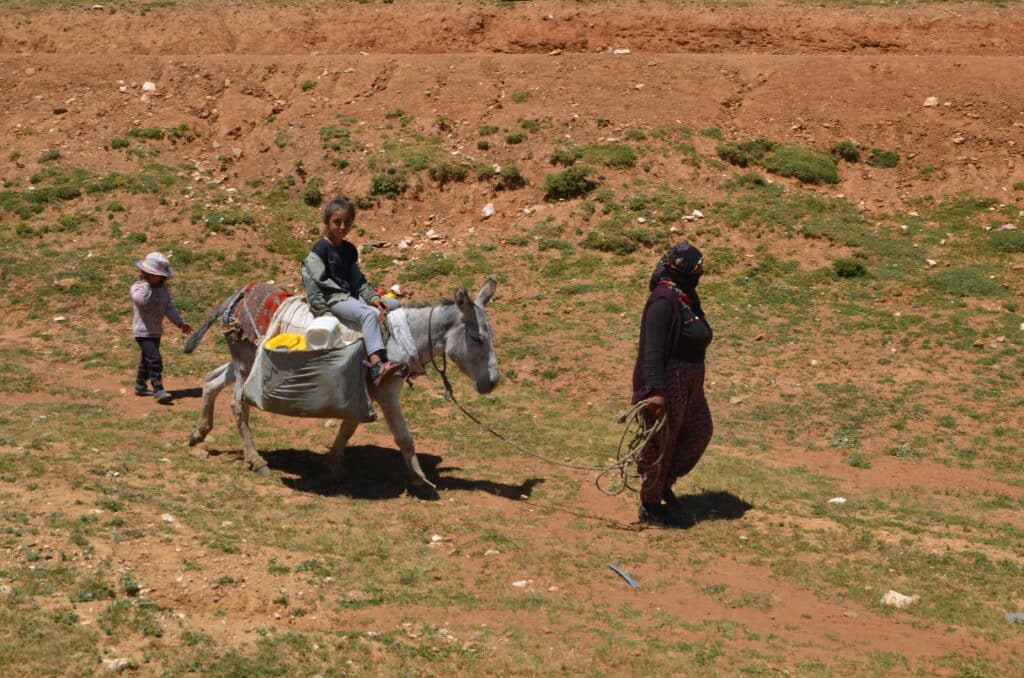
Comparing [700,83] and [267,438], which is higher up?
[700,83]

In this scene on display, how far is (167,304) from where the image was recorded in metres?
13.1

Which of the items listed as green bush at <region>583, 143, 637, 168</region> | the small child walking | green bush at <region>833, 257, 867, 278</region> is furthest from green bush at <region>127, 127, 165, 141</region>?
green bush at <region>833, 257, 867, 278</region>

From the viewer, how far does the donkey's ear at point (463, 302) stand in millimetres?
9352

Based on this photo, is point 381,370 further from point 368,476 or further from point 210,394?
point 210,394

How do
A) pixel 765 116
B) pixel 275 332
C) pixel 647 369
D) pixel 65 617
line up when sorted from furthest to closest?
pixel 765 116
pixel 275 332
pixel 647 369
pixel 65 617

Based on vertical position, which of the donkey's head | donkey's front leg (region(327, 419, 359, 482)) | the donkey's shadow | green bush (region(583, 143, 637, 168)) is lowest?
the donkey's shadow

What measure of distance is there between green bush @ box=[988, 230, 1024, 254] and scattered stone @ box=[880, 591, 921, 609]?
11978 mm

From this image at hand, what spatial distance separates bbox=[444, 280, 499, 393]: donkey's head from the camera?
970cm

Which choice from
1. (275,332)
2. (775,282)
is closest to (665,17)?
(775,282)

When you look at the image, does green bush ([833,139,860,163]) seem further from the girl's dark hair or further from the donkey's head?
the girl's dark hair

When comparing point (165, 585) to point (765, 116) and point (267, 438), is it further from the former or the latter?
point (765, 116)

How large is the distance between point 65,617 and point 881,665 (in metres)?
5.30

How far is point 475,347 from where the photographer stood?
9758 mm

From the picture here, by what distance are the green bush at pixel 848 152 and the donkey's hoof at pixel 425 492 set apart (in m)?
14.5
